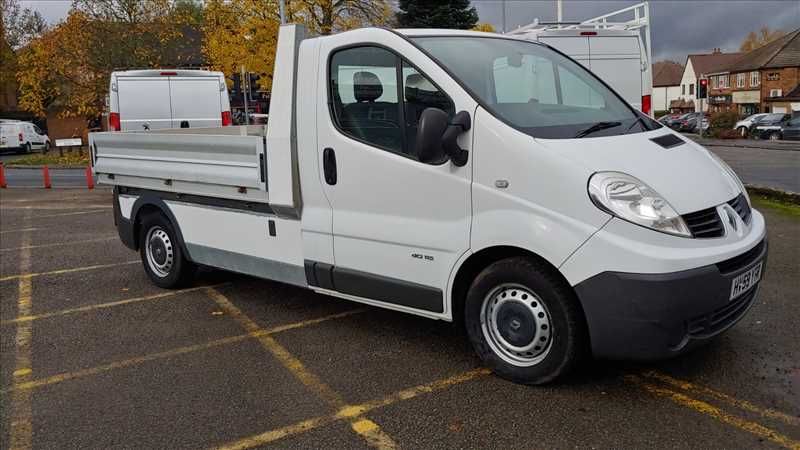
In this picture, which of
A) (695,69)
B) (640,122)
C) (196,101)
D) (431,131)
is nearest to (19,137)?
(196,101)

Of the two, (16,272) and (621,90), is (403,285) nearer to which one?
(16,272)

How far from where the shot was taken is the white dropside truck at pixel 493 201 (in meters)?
3.64

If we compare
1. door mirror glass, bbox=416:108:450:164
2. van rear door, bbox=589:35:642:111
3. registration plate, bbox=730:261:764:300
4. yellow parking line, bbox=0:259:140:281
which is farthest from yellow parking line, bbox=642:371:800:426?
van rear door, bbox=589:35:642:111

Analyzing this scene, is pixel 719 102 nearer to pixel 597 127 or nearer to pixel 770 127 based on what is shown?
pixel 770 127

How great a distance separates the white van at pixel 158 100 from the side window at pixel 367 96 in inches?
344

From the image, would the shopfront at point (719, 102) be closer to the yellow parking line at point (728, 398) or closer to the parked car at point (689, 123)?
the parked car at point (689, 123)

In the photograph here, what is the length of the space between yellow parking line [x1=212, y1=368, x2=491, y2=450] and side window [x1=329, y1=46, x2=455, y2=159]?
1389 millimetres

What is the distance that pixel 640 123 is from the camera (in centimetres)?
457

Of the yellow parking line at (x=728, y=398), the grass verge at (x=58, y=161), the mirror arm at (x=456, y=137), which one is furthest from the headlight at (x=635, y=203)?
the grass verge at (x=58, y=161)

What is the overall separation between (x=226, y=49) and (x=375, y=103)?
20925 mm

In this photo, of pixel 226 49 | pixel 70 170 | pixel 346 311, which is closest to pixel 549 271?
pixel 346 311

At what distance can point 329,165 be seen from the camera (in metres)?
4.78

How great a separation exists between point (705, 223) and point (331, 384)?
2.33 metres

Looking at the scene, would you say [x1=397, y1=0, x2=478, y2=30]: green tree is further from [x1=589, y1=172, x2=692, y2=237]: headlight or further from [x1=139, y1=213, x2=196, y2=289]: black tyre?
[x1=589, y1=172, x2=692, y2=237]: headlight
